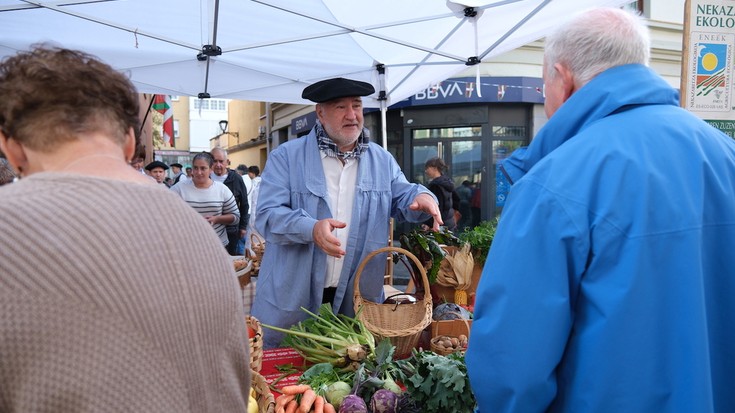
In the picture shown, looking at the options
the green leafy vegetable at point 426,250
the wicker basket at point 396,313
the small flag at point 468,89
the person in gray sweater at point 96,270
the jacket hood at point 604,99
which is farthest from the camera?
the small flag at point 468,89

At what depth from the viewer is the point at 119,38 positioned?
4.55 meters

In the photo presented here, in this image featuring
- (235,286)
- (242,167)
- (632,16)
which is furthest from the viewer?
(242,167)

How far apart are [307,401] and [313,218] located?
999 millimetres

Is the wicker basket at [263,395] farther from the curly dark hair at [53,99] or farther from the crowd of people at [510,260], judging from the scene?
the curly dark hair at [53,99]

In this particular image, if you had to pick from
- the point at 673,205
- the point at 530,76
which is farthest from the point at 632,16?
the point at 530,76

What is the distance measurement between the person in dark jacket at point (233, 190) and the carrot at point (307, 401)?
4.53 meters

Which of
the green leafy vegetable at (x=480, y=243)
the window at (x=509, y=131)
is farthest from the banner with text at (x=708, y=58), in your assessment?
the window at (x=509, y=131)

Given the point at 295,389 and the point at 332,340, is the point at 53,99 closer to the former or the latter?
the point at 295,389

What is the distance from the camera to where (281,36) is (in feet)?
15.4

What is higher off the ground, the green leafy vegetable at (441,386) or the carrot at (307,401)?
the green leafy vegetable at (441,386)

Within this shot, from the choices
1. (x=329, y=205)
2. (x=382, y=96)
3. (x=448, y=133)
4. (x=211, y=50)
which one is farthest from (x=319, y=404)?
(x=448, y=133)

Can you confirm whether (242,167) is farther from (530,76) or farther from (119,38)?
(119,38)

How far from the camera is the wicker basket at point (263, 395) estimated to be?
1.95m

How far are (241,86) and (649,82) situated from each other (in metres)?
4.67
